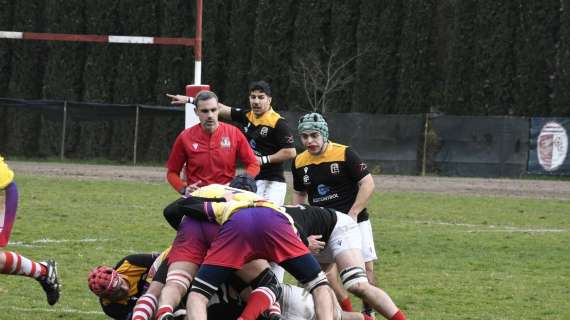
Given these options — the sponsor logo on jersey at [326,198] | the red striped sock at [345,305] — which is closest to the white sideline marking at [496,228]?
the sponsor logo on jersey at [326,198]

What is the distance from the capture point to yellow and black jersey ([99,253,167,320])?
9.34 m

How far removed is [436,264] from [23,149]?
95.5 feet

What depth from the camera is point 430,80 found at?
37750 millimetres

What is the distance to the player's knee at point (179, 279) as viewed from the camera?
28.3 ft

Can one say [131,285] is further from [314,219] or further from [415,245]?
[415,245]

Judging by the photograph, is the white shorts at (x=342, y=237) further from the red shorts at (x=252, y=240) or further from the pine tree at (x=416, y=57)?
the pine tree at (x=416, y=57)

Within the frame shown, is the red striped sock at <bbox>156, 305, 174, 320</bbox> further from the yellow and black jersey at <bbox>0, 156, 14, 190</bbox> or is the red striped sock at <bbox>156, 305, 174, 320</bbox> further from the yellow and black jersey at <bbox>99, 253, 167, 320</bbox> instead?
the yellow and black jersey at <bbox>0, 156, 14, 190</bbox>

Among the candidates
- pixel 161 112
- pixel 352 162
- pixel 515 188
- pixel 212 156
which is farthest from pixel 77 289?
pixel 161 112

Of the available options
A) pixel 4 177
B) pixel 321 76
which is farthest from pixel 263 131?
pixel 321 76

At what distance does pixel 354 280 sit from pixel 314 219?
59cm

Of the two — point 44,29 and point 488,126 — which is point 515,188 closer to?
point 488,126

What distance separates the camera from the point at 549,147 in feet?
104

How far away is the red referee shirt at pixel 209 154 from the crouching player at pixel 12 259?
71.4 inches

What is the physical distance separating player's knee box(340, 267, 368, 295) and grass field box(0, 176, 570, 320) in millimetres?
1287
